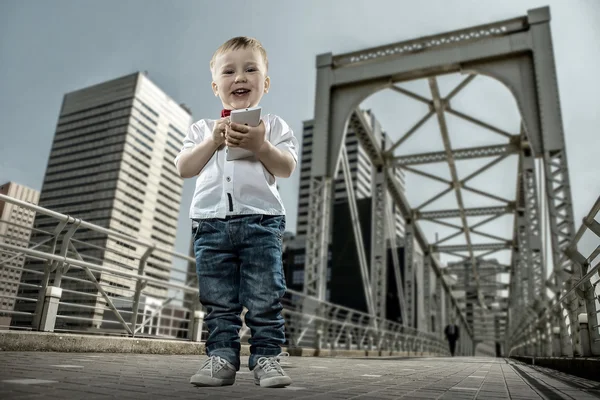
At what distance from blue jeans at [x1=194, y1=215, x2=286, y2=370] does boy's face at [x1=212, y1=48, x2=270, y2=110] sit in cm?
55

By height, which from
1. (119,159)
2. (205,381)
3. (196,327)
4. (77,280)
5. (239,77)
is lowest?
(205,381)

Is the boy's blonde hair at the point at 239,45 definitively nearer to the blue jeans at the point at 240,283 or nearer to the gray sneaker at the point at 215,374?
the blue jeans at the point at 240,283

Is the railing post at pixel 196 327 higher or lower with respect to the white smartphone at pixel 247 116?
lower

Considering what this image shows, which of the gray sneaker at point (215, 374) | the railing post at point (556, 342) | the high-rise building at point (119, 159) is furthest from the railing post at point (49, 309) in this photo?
the high-rise building at point (119, 159)

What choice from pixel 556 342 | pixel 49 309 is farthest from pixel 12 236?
pixel 556 342

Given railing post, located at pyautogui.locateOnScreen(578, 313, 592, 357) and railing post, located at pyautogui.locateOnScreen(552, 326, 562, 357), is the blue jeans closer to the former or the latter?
railing post, located at pyautogui.locateOnScreen(578, 313, 592, 357)

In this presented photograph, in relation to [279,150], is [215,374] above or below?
below

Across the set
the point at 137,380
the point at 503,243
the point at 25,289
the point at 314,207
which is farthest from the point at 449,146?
the point at 137,380

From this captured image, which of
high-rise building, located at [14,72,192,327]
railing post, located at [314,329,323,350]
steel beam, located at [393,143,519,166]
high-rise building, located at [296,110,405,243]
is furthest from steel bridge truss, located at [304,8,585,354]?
high-rise building, located at [296,110,405,243]

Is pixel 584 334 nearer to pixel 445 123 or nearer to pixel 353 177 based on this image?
pixel 445 123

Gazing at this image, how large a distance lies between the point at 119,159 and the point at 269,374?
86.8m

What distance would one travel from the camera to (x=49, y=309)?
12.6ft

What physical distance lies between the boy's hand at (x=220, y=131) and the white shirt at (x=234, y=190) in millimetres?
113

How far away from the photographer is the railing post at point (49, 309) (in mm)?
3814
